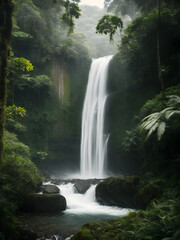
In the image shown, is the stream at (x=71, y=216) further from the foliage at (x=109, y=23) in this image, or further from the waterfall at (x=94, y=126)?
the foliage at (x=109, y=23)

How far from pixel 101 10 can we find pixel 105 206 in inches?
1769

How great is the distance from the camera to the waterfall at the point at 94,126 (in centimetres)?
1562

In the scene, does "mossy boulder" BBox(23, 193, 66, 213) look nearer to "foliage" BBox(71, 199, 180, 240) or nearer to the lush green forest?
the lush green forest

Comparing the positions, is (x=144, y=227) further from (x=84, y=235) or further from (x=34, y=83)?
(x=34, y=83)

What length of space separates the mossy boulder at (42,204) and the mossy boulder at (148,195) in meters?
3.24

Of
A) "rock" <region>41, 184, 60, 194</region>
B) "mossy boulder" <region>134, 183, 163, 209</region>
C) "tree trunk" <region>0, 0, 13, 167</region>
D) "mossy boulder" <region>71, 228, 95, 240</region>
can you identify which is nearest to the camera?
"mossy boulder" <region>71, 228, 95, 240</region>

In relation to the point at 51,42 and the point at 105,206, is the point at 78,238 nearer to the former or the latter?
the point at 105,206

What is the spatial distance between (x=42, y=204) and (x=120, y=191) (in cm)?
321

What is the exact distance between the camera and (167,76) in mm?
12367

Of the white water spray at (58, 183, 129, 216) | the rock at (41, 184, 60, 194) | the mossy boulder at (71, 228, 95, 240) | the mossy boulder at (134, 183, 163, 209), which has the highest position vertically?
the mossy boulder at (134, 183, 163, 209)

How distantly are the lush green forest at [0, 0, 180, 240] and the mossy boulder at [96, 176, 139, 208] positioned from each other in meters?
0.04

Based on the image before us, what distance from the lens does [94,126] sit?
54.9 ft

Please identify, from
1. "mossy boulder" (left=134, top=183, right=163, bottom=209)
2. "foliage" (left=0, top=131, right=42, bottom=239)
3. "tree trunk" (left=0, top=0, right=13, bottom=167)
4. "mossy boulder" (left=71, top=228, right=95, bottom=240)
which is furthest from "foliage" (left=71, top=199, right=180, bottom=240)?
"tree trunk" (left=0, top=0, right=13, bottom=167)

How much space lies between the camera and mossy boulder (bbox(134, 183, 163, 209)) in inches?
281
